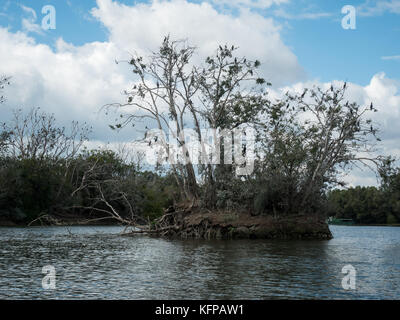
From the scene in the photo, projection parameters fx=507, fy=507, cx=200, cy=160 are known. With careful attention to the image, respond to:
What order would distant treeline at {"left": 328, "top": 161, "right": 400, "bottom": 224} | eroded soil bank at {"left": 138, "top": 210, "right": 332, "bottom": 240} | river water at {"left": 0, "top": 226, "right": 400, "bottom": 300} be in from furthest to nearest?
distant treeline at {"left": 328, "top": 161, "right": 400, "bottom": 224} < eroded soil bank at {"left": 138, "top": 210, "right": 332, "bottom": 240} < river water at {"left": 0, "top": 226, "right": 400, "bottom": 300}

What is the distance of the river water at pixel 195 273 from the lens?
48.3ft

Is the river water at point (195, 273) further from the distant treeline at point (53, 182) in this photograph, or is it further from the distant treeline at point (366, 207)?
the distant treeline at point (366, 207)

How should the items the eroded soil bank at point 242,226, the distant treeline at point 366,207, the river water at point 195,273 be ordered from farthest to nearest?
1. the distant treeline at point 366,207
2. the eroded soil bank at point 242,226
3. the river water at point 195,273

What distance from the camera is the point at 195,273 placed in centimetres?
1866

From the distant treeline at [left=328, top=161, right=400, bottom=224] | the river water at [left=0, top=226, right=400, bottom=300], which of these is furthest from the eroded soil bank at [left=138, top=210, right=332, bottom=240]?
the distant treeline at [left=328, top=161, right=400, bottom=224]

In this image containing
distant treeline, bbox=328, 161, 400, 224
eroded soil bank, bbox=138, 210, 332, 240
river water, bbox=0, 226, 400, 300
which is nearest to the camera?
river water, bbox=0, 226, 400, 300

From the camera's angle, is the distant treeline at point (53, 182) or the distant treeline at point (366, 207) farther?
the distant treeline at point (366, 207)

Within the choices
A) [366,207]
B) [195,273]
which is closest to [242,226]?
[195,273]

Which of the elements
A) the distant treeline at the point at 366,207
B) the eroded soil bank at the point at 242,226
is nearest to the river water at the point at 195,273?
the eroded soil bank at the point at 242,226

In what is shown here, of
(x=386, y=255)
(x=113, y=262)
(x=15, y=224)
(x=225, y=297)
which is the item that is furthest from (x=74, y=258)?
(x=15, y=224)

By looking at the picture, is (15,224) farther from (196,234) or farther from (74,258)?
(74,258)

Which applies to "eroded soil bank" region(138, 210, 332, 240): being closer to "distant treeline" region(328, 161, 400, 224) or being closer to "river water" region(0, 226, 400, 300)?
"river water" region(0, 226, 400, 300)

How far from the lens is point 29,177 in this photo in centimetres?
6738

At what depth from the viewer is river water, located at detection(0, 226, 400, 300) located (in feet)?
48.3
